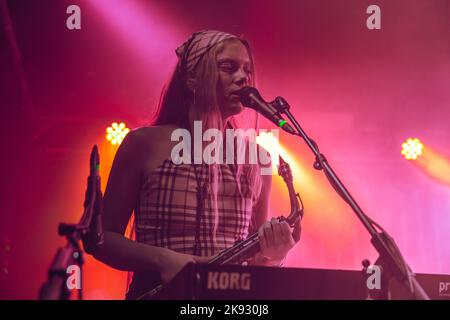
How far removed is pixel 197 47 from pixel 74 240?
1169 millimetres

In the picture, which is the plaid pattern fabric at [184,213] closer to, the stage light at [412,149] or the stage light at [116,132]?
the stage light at [116,132]

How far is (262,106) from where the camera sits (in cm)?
164

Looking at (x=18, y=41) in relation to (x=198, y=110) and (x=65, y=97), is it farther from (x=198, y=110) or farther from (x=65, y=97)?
(x=198, y=110)

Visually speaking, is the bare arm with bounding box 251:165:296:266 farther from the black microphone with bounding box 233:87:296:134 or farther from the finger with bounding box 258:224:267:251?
the black microphone with bounding box 233:87:296:134

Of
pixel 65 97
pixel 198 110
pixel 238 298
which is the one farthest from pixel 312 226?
pixel 238 298

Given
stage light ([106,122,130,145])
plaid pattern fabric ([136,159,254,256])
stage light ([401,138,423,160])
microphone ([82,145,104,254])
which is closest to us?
microphone ([82,145,104,254])

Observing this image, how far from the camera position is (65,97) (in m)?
5.82

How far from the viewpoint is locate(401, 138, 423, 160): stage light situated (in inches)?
252

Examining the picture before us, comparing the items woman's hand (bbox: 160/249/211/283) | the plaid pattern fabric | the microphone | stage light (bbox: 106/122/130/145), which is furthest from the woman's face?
stage light (bbox: 106/122/130/145)

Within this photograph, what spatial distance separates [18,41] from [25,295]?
4084mm

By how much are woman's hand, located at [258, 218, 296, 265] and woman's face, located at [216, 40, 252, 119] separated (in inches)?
20.0

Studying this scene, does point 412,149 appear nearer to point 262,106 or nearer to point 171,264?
point 262,106

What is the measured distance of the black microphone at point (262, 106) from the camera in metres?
1.58

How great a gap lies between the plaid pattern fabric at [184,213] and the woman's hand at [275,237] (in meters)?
0.22
